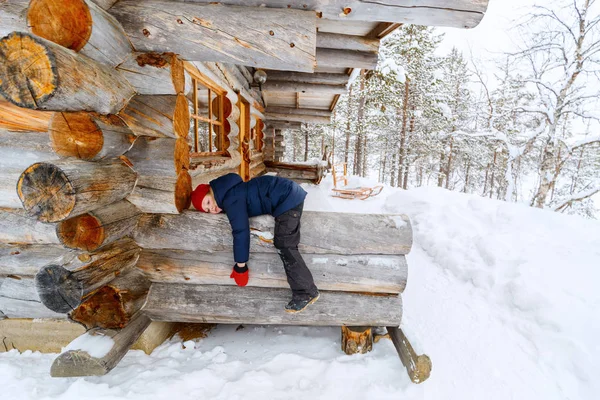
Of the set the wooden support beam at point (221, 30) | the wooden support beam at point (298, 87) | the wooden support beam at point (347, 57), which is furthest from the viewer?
the wooden support beam at point (298, 87)

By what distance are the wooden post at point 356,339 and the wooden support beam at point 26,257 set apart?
282cm

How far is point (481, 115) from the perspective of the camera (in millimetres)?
12141

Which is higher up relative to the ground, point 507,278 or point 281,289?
point 281,289

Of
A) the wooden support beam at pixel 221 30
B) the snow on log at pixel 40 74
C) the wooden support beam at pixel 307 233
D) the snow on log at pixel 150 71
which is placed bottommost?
the wooden support beam at pixel 307 233

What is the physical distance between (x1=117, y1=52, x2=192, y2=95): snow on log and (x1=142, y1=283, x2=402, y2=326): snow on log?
1.94m

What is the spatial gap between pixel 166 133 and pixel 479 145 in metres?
25.5

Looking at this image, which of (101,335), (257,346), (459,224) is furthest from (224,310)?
(459,224)

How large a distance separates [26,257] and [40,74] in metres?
1.95

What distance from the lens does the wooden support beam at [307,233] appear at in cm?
267

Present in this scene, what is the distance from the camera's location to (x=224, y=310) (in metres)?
2.86

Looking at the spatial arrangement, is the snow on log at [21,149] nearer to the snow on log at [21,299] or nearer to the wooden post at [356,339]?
the snow on log at [21,299]

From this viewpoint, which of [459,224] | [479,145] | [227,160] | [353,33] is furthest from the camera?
[479,145]

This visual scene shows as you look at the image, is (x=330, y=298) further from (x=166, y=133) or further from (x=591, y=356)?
(x=591, y=356)

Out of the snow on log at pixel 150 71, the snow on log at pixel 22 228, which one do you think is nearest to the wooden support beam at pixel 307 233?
the snow on log at pixel 22 228
